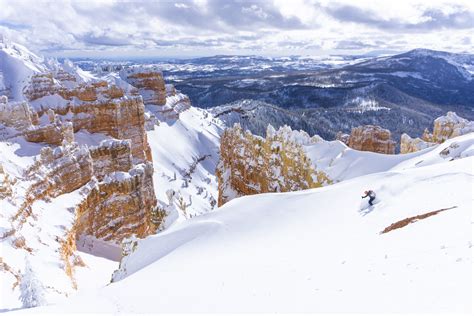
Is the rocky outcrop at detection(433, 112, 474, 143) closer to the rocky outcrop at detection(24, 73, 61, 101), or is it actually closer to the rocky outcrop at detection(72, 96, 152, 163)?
the rocky outcrop at detection(72, 96, 152, 163)

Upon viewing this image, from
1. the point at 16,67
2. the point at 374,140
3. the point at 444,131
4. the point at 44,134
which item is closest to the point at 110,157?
the point at 44,134

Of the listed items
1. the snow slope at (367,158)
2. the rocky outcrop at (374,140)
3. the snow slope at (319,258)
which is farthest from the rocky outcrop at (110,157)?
the rocky outcrop at (374,140)

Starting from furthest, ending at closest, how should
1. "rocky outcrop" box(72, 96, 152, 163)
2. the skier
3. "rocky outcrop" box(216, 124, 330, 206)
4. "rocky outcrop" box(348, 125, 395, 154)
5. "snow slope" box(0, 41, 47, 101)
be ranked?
1. "snow slope" box(0, 41, 47, 101)
2. "rocky outcrop" box(72, 96, 152, 163)
3. "rocky outcrop" box(348, 125, 395, 154)
4. "rocky outcrop" box(216, 124, 330, 206)
5. the skier

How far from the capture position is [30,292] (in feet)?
43.4

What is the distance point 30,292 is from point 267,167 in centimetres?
2844

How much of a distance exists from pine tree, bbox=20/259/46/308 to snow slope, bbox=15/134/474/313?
1.88 m

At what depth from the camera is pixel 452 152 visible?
28531mm

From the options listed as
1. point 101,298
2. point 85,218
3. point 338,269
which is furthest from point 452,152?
point 85,218

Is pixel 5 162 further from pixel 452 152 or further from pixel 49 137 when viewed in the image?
pixel 452 152

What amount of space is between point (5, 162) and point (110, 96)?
34612 millimetres

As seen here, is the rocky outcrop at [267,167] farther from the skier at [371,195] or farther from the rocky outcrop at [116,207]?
the skier at [371,195]

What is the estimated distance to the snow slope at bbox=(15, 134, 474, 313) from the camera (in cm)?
862

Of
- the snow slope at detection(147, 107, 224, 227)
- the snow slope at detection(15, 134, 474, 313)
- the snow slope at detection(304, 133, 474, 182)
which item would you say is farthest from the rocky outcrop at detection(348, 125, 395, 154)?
the snow slope at detection(15, 134, 474, 313)

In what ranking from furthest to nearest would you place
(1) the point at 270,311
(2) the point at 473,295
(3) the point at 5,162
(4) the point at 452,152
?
(4) the point at 452,152 → (3) the point at 5,162 → (1) the point at 270,311 → (2) the point at 473,295
